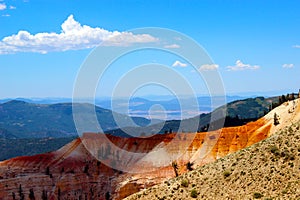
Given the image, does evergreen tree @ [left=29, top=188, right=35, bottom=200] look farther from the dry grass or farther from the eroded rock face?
the dry grass

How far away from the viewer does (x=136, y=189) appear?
112000 mm

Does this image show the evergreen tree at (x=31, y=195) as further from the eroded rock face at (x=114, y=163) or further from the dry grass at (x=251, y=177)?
the dry grass at (x=251, y=177)

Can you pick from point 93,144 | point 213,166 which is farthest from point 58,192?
point 213,166

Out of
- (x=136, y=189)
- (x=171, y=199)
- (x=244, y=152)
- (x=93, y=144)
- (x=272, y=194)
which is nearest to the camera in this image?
(x=272, y=194)

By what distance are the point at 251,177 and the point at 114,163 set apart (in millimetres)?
75008

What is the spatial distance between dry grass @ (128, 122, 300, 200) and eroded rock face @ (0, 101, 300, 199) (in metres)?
43.8

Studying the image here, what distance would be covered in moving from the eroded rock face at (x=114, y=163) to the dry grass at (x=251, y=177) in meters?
43.8

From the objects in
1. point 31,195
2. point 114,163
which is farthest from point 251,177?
point 31,195

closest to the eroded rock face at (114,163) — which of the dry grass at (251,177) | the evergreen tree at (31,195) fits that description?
the evergreen tree at (31,195)

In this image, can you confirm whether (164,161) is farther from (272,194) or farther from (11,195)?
(272,194)

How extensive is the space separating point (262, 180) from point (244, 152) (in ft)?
30.9

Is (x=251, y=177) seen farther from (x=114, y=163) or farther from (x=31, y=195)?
(x=31, y=195)

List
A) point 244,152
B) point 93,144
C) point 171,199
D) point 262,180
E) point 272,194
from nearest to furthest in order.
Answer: point 272,194, point 262,180, point 171,199, point 244,152, point 93,144

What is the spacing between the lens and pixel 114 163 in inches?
4985
